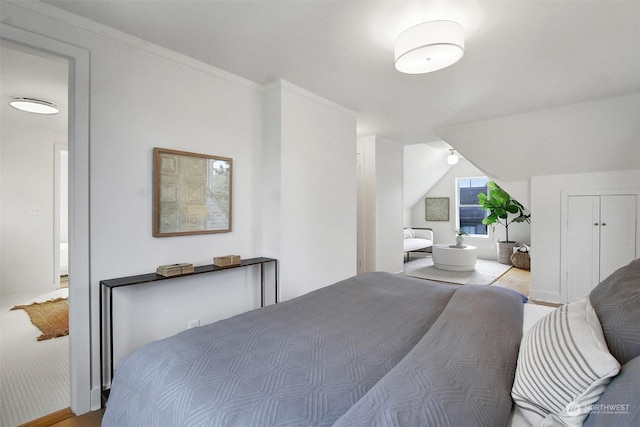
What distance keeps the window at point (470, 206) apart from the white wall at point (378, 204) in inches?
131

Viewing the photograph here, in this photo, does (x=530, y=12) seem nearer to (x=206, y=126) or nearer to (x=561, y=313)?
(x=561, y=313)

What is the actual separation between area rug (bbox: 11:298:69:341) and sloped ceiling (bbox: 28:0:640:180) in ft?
9.28

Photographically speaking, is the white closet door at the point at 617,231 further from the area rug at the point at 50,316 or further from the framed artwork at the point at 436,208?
the area rug at the point at 50,316

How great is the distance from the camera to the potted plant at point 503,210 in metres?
6.29

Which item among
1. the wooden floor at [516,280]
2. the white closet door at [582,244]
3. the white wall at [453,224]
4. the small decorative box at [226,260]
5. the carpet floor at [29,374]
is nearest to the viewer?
the carpet floor at [29,374]

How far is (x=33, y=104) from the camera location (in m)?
3.05

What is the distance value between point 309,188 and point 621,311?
251 centimetres

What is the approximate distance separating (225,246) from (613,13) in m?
3.23

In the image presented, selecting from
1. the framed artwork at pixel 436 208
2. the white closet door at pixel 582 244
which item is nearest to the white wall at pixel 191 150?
the white closet door at pixel 582 244

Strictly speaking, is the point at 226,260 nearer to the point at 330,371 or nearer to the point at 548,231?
the point at 330,371

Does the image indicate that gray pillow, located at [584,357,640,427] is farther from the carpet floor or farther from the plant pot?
the plant pot

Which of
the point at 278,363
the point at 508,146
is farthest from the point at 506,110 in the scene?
the point at 278,363

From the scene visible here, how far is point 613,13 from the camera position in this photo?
1858 millimetres

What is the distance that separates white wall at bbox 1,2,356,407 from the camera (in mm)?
1973
